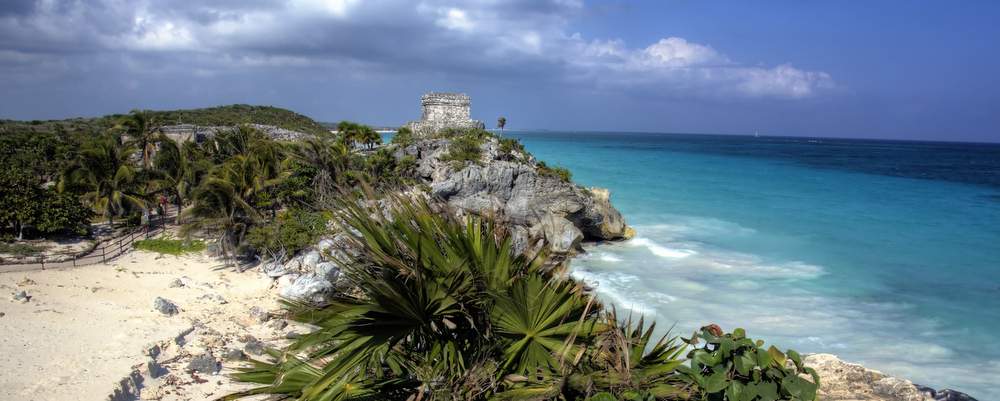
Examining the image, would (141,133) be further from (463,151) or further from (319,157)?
(463,151)

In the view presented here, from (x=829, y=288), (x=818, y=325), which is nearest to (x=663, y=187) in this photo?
(x=829, y=288)

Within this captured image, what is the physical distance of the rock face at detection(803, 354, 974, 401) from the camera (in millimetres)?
6090

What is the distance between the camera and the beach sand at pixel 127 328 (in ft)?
29.1

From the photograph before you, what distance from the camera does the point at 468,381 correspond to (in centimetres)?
295

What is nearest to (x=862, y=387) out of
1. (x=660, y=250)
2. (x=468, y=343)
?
(x=468, y=343)

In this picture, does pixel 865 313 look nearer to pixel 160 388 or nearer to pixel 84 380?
pixel 160 388

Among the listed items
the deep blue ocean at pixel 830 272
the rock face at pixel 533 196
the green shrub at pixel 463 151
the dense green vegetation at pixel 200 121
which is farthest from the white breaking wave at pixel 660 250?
the dense green vegetation at pixel 200 121

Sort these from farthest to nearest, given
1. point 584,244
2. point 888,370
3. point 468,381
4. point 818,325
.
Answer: point 584,244
point 818,325
point 888,370
point 468,381

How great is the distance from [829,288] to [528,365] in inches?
678

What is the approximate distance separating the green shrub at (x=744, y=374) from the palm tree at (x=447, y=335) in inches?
7.5

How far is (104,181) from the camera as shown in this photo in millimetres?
18703

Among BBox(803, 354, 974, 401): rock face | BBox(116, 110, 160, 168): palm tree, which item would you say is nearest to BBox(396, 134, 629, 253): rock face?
BBox(803, 354, 974, 401): rock face

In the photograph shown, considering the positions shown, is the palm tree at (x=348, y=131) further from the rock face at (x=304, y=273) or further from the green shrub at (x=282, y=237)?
the rock face at (x=304, y=273)

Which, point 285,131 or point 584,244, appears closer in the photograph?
point 584,244
